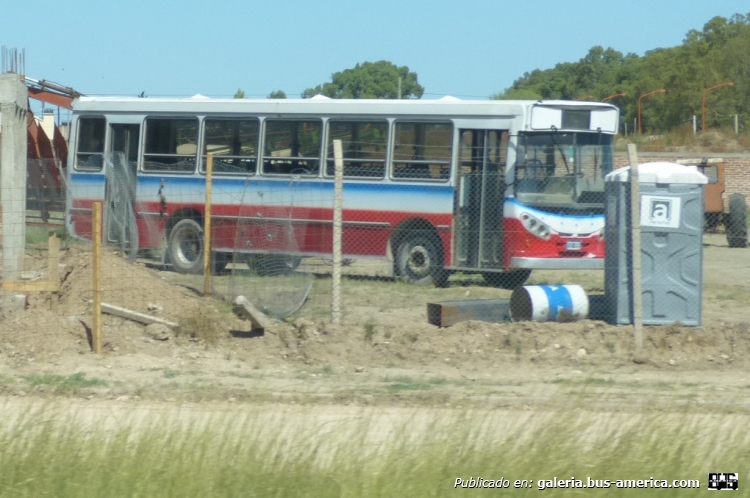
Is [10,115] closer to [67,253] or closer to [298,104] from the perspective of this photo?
[67,253]

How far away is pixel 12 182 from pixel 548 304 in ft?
20.1

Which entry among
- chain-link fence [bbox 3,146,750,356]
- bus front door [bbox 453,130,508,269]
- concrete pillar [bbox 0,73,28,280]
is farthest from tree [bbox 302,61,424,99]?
concrete pillar [bbox 0,73,28,280]

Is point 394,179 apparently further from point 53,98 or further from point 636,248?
point 53,98

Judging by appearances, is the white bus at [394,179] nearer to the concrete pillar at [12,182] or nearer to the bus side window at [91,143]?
the bus side window at [91,143]

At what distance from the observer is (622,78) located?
69.5 meters

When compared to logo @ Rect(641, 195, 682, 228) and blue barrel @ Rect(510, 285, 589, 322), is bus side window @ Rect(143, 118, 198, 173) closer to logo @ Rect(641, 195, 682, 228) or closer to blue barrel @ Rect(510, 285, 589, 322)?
blue barrel @ Rect(510, 285, 589, 322)

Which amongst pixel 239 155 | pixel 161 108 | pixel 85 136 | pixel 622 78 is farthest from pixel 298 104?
pixel 622 78

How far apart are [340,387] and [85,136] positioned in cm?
1090

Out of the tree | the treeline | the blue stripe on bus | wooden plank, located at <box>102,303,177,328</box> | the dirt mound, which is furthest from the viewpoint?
the tree

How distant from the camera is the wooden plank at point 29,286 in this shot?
1055 centimetres

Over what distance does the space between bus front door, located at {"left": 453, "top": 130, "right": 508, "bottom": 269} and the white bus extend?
0.02 meters

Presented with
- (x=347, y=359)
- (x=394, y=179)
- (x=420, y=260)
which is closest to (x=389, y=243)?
(x=420, y=260)

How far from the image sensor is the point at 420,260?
15.1m

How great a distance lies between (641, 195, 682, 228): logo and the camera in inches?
426
